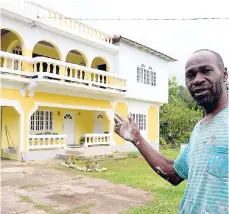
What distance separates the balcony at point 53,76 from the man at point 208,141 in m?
10.3

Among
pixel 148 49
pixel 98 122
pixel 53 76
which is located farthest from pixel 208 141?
pixel 148 49

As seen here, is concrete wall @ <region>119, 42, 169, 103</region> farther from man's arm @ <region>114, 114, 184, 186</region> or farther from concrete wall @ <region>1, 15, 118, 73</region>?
man's arm @ <region>114, 114, 184, 186</region>

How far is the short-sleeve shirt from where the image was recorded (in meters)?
1.23

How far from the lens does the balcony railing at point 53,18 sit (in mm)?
11355

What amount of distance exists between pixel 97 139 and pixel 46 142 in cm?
310

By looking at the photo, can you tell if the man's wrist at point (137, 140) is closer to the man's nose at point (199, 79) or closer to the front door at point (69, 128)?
the man's nose at point (199, 79)

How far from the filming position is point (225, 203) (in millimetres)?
1225

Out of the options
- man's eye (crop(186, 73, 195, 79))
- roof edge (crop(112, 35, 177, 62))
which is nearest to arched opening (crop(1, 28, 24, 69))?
roof edge (crop(112, 35, 177, 62))

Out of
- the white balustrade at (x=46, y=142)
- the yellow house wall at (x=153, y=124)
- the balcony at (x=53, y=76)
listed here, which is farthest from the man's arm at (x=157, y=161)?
the yellow house wall at (x=153, y=124)

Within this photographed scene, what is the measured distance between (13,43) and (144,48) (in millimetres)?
7617

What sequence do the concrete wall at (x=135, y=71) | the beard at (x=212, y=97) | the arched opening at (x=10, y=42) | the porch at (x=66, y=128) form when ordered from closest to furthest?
the beard at (x=212, y=97) < the porch at (x=66, y=128) < the arched opening at (x=10, y=42) < the concrete wall at (x=135, y=71)

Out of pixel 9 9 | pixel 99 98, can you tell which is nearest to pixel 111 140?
pixel 99 98

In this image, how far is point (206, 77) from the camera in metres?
1.37

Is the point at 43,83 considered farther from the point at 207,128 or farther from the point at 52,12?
the point at 207,128
